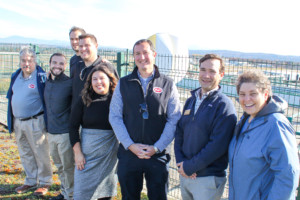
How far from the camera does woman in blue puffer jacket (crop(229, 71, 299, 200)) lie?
1.86 m

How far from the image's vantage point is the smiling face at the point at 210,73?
2.50 meters

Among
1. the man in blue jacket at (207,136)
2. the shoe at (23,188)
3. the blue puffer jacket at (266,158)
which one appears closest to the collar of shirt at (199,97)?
the man in blue jacket at (207,136)

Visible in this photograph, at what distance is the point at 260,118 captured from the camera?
2074 mm

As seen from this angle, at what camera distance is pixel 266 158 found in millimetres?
1963

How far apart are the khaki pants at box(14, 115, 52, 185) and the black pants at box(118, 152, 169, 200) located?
1.84 meters

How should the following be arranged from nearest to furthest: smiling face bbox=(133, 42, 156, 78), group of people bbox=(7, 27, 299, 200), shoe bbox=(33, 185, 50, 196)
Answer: group of people bbox=(7, 27, 299, 200) → smiling face bbox=(133, 42, 156, 78) → shoe bbox=(33, 185, 50, 196)

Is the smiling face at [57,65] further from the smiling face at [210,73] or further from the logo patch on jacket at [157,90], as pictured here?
the smiling face at [210,73]

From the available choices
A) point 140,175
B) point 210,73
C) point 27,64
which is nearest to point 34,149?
point 27,64

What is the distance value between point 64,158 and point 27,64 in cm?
155

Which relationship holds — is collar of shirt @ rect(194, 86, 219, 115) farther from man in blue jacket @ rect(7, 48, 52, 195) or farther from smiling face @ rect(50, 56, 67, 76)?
man in blue jacket @ rect(7, 48, 52, 195)

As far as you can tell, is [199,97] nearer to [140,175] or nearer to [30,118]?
[140,175]

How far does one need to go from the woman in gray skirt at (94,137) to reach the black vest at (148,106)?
38 cm

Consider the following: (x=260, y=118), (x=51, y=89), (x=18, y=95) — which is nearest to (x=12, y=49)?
(x=18, y=95)

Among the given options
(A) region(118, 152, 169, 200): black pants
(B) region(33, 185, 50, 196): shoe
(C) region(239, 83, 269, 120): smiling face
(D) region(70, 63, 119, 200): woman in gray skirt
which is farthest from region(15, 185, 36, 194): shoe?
(C) region(239, 83, 269, 120): smiling face
